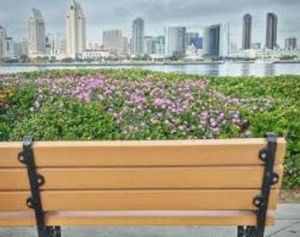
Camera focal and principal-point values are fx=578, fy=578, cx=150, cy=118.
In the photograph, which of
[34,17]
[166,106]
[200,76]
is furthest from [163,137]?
[34,17]

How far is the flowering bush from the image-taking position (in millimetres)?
6609

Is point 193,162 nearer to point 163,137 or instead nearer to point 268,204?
point 268,204

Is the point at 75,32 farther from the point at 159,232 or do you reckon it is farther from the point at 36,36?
the point at 159,232

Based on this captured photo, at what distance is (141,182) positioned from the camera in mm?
2959

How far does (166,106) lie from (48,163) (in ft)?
14.5

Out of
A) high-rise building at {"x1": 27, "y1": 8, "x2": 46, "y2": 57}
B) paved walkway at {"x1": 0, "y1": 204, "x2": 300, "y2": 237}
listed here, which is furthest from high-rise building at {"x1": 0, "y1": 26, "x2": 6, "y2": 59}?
paved walkway at {"x1": 0, "y1": 204, "x2": 300, "y2": 237}

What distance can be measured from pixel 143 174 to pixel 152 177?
1.9 inches

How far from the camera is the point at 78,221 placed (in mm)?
3174

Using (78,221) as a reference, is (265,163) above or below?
above

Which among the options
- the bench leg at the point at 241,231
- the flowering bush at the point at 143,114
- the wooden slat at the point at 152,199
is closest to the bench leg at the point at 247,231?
the bench leg at the point at 241,231

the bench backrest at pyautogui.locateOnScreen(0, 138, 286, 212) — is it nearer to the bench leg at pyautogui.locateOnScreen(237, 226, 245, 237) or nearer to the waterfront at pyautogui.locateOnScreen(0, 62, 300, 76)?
the bench leg at pyautogui.locateOnScreen(237, 226, 245, 237)

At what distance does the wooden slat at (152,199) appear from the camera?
301 cm

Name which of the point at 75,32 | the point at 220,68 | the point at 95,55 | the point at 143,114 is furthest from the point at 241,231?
the point at 220,68

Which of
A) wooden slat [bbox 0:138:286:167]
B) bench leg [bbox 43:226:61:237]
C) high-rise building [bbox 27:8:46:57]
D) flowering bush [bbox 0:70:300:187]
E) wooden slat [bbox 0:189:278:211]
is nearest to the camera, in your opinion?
wooden slat [bbox 0:138:286:167]
